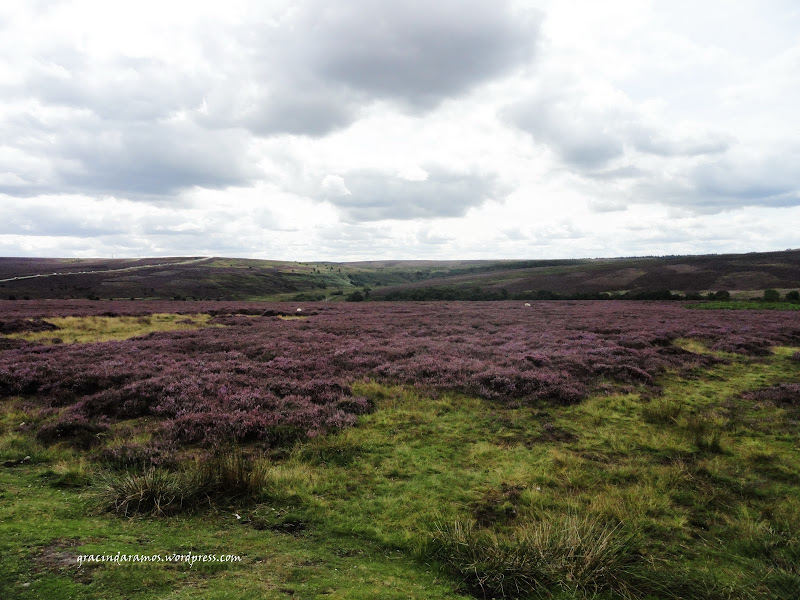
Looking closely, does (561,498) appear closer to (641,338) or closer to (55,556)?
(55,556)

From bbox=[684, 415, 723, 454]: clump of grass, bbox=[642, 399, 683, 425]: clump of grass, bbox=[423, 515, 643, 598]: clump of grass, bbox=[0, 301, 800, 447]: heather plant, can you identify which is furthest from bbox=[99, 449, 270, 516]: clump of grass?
bbox=[642, 399, 683, 425]: clump of grass

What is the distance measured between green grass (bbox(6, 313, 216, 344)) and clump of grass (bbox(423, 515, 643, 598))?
25.6 metres

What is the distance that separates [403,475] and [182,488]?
401 centimetres

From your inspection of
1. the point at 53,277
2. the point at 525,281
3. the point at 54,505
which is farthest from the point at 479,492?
the point at 53,277

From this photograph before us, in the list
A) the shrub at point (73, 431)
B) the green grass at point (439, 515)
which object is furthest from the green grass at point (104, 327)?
the green grass at point (439, 515)

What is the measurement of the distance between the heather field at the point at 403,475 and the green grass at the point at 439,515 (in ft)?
0.12

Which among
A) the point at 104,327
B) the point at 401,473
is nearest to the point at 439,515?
the point at 401,473

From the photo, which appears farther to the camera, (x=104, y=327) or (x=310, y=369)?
(x=104, y=327)

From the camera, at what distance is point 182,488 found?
20.5ft

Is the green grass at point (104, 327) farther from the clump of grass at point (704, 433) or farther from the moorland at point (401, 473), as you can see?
the clump of grass at point (704, 433)

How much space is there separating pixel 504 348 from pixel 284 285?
10571 centimetres

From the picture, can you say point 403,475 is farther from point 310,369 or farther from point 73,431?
point 310,369

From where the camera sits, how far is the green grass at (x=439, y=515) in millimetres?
4445

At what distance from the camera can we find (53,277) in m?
86.1
